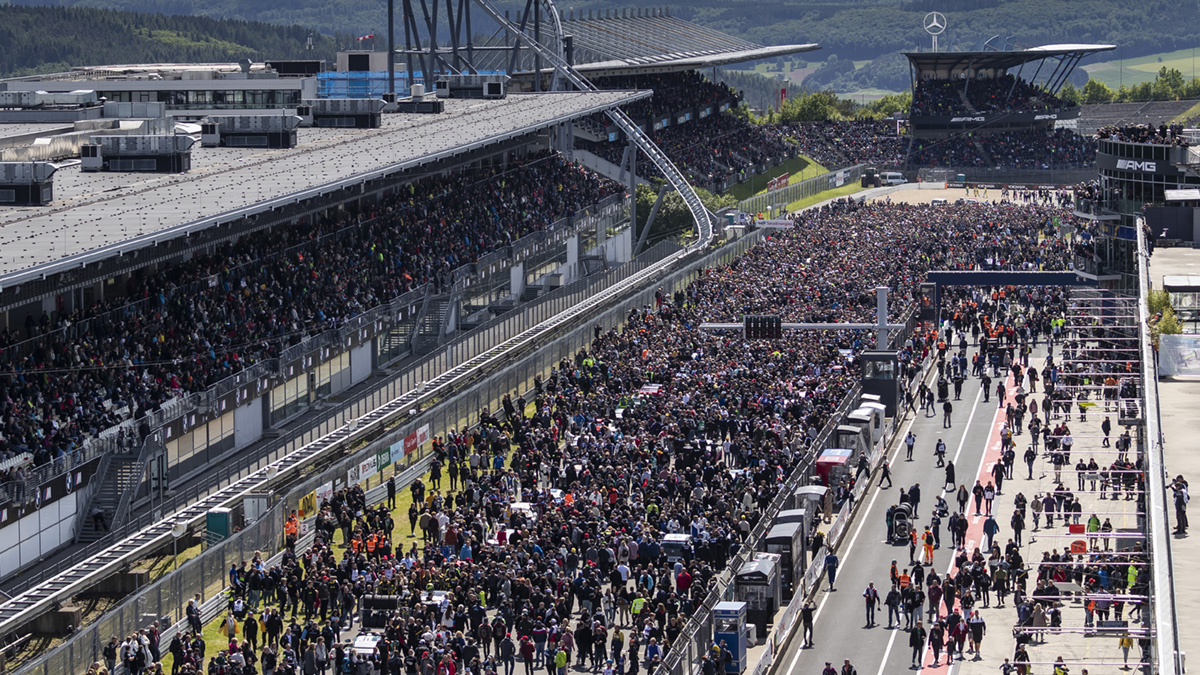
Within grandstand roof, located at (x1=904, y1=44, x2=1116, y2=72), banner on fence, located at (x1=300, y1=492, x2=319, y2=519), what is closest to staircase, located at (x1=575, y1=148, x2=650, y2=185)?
grandstand roof, located at (x1=904, y1=44, x2=1116, y2=72)

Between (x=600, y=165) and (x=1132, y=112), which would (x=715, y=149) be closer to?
(x=600, y=165)

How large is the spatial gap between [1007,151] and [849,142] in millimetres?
13951

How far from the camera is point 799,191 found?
124 m

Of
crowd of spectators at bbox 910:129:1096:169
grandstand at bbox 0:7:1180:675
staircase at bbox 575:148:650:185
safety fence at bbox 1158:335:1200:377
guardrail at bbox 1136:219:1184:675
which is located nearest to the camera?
guardrail at bbox 1136:219:1184:675

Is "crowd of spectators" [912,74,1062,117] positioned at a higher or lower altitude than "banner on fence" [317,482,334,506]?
higher

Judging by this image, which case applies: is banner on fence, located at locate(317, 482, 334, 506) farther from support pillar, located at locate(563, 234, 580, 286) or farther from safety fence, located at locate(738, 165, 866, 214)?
safety fence, located at locate(738, 165, 866, 214)

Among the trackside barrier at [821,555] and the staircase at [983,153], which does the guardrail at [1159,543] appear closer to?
the trackside barrier at [821,555]

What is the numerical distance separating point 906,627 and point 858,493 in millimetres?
10765

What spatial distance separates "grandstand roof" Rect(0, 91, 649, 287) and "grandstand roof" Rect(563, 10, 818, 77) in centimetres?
3544

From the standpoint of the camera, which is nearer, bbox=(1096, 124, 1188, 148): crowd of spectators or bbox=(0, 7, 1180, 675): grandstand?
bbox=(0, 7, 1180, 675): grandstand

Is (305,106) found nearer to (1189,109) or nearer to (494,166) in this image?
(494,166)

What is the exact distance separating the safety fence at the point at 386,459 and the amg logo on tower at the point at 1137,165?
20066 millimetres

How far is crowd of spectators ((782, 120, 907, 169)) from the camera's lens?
486 ft

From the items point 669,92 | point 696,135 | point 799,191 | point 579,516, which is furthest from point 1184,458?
point 669,92
